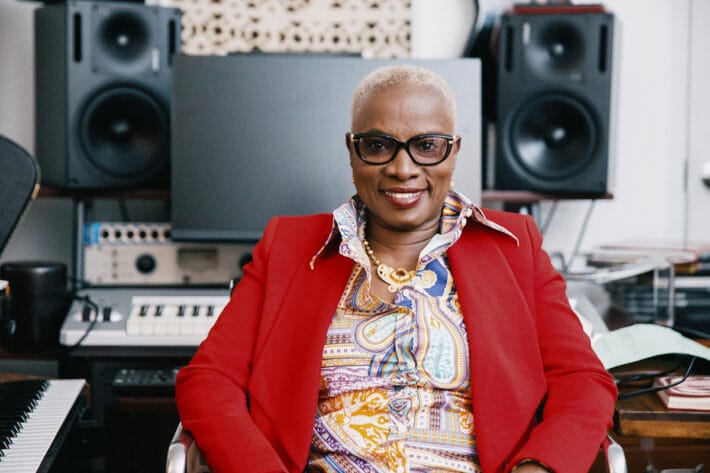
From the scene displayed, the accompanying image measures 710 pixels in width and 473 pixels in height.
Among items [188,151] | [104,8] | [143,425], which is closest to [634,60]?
[188,151]

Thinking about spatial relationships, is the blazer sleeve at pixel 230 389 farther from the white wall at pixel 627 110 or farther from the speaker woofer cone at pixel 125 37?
the white wall at pixel 627 110

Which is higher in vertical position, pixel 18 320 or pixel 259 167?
pixel 259 167

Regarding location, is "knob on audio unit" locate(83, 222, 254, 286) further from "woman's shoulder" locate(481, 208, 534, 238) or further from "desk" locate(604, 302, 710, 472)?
"desk" locate(604, 302, 710, 472)

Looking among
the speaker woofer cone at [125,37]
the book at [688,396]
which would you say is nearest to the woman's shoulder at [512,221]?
the book at [688,396]

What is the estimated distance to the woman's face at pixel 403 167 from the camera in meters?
1.44

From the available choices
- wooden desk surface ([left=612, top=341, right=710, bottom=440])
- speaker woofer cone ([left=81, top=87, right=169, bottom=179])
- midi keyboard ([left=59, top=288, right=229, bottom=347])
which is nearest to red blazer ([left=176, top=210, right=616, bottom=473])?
wooden desk surface ([left=612, top=341, right=710, bottom=440])

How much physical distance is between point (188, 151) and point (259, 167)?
0.67 ft

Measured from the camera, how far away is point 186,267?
91.4 inches

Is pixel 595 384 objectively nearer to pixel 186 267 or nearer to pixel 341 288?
pixel 341 288

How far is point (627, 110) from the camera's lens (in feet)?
8.89

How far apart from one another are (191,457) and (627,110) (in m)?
2.00

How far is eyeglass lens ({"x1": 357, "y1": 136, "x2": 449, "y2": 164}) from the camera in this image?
56.9 inches

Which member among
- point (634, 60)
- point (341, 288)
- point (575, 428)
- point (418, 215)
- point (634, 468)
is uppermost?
point (634, 60)

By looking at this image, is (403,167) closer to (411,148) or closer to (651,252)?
(411,148)
